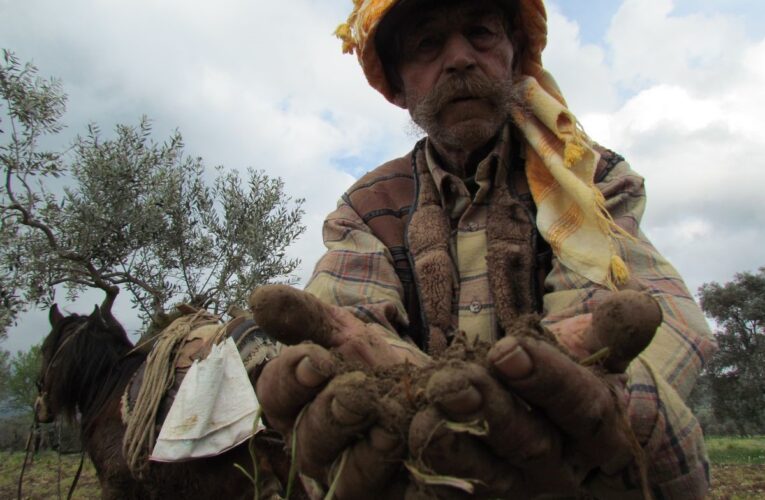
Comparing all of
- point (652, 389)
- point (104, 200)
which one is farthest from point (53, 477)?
point (652, 389)

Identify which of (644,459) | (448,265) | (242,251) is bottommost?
(644,459)

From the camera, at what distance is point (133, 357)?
4777 millimetres

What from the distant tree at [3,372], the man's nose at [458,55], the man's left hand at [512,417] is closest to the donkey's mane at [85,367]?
the man's nose at [458,55]

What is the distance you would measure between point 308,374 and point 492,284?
1220 millimetres

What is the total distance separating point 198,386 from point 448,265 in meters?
2.26

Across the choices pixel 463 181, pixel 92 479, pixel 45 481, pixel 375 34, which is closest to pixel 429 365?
pixel 463 181

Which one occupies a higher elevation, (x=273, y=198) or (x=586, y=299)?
(x=273, y=198)

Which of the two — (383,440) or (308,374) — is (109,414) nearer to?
(308,374)

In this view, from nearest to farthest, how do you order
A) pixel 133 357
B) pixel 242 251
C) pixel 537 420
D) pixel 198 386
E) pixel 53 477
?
pixel 537 420 < pixel 198 386 < pixel 133 357 < pixel 53 477 < pixel 242 251

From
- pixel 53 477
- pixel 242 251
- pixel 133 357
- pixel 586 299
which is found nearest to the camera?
pixel 586 299

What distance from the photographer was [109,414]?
14.6ft

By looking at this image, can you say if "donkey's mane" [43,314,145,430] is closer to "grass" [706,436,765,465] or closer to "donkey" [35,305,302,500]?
"donkey" [35,305,302,500]

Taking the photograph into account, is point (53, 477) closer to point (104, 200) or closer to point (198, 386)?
point (104, 200)

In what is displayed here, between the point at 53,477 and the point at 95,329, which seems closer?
the point at 95,329
